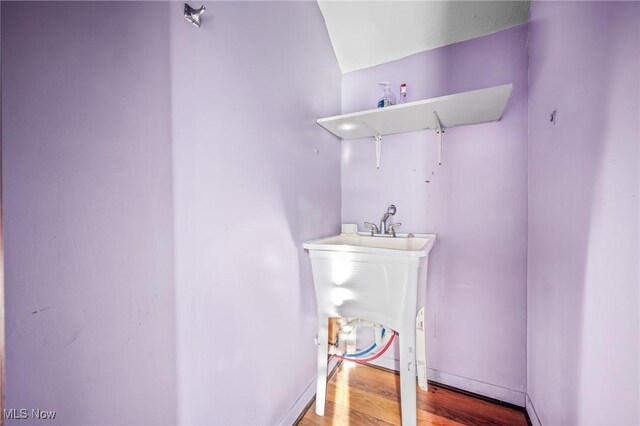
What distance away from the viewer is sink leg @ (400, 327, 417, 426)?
99 centimetres

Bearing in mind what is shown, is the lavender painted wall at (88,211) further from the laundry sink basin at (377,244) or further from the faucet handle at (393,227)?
the faucet handle at (393,227)

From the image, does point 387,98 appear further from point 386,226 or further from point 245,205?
point 245,205

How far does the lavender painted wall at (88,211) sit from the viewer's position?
42 cm

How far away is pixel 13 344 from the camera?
42 centimetres

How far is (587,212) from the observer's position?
2.19ft

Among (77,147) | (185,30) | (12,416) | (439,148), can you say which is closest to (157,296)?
(12,416)

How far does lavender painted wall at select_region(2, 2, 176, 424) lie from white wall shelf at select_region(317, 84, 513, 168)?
0.92 meters

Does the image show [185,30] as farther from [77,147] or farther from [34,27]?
[77,147]

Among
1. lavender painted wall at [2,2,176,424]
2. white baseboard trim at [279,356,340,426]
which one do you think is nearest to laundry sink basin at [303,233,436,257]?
lavender painted wall at [2,2,176,424]

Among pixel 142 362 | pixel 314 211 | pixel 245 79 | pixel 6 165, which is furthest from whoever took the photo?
pixel 314 211

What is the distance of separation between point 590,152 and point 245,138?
40.9 inches

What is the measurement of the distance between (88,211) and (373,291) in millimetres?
964

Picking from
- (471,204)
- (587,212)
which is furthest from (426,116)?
(587,212)

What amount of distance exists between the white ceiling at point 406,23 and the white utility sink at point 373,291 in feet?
3.99
